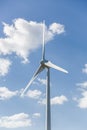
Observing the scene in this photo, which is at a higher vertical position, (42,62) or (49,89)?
(42,62)

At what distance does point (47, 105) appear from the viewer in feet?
220

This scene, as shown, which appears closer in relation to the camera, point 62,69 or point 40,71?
point 62,69

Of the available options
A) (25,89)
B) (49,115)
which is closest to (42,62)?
(25,89)

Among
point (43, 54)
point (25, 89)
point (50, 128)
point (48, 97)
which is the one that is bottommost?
point (50, 128)

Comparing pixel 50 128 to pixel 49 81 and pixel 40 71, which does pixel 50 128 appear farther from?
pixel 40 71

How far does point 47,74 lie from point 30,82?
446 centimetres

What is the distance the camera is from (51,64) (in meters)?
71.4

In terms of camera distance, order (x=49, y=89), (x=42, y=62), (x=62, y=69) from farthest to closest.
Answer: (x=42, y=62) < (x=49, y=89) < (x=62, y=69)

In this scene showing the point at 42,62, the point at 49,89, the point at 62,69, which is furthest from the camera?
the point at 42,62

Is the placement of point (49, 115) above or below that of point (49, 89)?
below

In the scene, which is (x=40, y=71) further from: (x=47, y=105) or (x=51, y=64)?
(x=47, y=105)

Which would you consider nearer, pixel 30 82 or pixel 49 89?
pixel 49 89

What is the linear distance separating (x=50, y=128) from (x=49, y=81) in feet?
31.1

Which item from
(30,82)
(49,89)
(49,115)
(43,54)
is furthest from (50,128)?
(43,54)
